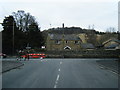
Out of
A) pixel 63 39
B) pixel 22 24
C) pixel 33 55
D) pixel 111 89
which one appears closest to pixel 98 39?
pixel 63 39

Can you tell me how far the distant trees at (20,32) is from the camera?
6262 cm

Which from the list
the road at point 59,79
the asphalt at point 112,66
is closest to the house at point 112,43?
the asphalt at point 112,66

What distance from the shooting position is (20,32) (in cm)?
6500

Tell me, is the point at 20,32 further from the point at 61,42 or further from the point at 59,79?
the point at 59,79

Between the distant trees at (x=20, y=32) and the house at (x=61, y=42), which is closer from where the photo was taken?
the distant trees at (x=20, y=32)

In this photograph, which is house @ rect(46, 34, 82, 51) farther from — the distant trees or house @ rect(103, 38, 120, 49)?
house @ rect(103, 38, 120, 49)

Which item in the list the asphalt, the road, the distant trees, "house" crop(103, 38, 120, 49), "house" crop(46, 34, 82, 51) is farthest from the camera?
"house" crop(103, 38, 120, 49)

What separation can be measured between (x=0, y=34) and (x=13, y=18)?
10.1 meters

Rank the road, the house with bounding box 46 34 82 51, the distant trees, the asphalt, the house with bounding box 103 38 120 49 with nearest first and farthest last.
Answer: the road < the asphalt < the distant trees < the house with bounding box 46 34 82 51 < the house with bounding box 103 38 120 49

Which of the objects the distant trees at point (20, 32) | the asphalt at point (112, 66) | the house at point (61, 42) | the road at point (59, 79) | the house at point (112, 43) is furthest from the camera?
the house at point (112, 43)

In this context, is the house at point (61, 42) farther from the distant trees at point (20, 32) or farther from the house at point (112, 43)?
the house at point (112, 43)

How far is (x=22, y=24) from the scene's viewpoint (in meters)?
70.8

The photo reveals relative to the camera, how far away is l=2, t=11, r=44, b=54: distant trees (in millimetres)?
62625

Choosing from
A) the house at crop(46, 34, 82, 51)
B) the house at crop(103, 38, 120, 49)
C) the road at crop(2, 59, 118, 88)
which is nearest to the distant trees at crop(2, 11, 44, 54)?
the house at crop(46, 34, 82, 51)
